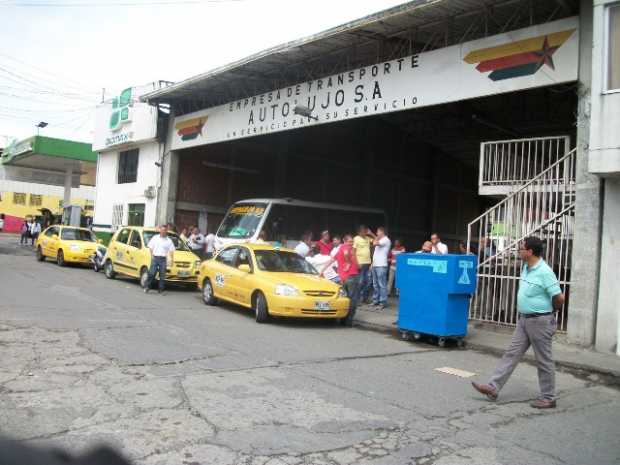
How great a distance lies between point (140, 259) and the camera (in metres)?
15.3

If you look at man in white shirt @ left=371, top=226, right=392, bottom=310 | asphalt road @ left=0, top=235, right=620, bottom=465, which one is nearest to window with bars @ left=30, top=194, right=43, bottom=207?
man in white shirt @ left=371, top=226, right=392, bottom=310

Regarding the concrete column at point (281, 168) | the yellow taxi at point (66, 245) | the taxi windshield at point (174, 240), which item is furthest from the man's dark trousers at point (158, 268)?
the concrete column at point (281, 168)

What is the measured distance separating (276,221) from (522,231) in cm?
753

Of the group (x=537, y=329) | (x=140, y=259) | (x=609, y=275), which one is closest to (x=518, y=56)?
(x=609, y=275)

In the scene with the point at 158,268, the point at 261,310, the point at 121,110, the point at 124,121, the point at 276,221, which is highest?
the point at 121,110

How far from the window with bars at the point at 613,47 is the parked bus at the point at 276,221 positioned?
31.6ft

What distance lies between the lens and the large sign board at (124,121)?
22.3 metres

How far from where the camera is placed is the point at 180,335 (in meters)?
8.76

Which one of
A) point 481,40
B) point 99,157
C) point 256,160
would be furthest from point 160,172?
point 481,40

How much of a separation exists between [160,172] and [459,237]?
14952 millimetres

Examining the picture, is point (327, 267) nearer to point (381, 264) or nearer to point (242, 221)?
point (381, 264)

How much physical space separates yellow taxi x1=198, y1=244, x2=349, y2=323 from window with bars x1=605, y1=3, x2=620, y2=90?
5.73m

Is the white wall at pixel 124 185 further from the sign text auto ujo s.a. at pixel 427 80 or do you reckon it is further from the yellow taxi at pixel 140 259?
the sign text auto ujo s.a. at pixel 427 80

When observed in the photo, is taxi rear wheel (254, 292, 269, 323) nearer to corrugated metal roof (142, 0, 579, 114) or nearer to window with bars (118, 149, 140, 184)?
corrugated metal roof (142, 0, 579, 114)
